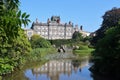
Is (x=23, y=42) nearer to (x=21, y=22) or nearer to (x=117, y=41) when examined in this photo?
(x=117, y=41)

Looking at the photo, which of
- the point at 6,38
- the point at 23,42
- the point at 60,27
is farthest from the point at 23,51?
the point at 60,27

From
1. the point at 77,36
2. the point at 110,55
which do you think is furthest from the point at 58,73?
the point at 77,36

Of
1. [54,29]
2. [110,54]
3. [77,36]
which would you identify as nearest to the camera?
[110,54]

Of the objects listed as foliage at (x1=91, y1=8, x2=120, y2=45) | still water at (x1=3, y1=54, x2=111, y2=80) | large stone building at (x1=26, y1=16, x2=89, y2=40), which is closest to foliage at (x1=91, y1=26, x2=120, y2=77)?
still water at (x1=3, y1=54, x2=111, y2=80)

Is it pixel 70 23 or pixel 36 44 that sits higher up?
pixel 70 23

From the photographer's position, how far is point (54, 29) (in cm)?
15150

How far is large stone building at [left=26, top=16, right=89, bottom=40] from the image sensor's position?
148625 mm

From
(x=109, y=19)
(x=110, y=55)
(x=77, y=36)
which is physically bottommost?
(x=110, y=55)

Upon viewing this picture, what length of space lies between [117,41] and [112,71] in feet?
10.0

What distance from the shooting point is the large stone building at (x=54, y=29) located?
149m

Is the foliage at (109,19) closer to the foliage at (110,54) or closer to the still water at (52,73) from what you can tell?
the still water at (52,73)

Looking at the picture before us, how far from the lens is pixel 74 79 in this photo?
3081cm

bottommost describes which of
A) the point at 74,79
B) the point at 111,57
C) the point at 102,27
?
the point at 74,79

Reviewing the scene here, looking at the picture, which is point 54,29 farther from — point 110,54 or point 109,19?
point 110,54
